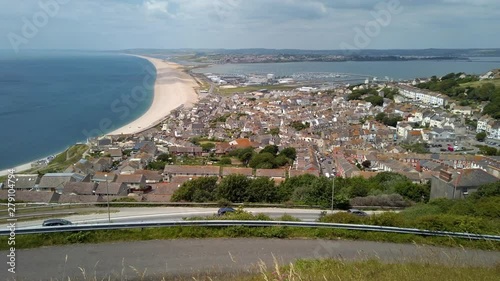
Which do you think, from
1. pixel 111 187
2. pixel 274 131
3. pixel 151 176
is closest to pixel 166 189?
pixel 111 187

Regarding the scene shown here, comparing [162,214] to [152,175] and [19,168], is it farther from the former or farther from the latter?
[19,168]

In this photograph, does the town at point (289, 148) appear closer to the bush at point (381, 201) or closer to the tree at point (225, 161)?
the tree at point (225, 161)

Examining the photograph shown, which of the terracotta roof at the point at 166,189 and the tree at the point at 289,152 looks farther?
the tree at the point at 289,152

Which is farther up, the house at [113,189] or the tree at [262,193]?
the tree at [262,193]

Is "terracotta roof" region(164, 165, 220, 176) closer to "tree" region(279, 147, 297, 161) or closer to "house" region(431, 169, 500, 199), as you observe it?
"tree" region(279, 147, 297, 161)

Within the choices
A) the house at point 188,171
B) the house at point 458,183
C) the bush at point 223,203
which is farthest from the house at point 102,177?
the house at point 458,183

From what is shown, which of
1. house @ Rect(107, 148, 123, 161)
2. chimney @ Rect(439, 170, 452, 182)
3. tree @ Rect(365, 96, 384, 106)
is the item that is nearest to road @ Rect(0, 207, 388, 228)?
chimney @ Rect(439, 170, 452, 182)
